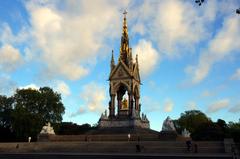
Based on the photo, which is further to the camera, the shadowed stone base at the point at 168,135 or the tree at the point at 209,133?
the tree at the point at 209,133

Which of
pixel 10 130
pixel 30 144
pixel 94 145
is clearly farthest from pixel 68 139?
pixel 10 130

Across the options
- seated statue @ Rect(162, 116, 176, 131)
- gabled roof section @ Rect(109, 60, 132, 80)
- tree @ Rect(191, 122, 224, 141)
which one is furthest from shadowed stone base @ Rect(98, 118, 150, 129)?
tree @ Rect(191, 122, 224, 141)

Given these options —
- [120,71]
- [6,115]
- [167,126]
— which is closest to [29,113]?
[6,115]

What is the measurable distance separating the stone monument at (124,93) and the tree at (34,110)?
12.5m

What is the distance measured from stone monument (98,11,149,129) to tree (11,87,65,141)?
12.5 metres

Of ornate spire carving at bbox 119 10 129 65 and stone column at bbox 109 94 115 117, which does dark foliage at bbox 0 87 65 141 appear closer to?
stone column at bbox 109 94 115 117

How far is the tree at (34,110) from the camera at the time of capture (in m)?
54.4

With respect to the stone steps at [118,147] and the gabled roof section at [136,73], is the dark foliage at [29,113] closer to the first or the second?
the gabled roof section at [136,73]

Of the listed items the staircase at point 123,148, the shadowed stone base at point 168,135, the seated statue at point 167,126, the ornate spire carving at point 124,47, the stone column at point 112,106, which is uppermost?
the ornate spire carving at point 124,47

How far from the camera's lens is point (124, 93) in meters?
52.7

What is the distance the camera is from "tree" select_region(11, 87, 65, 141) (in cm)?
5438

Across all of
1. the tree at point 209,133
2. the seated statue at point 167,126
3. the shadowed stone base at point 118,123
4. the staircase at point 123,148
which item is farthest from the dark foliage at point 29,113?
the seated statue at point 167,126

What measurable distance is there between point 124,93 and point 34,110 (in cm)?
1612

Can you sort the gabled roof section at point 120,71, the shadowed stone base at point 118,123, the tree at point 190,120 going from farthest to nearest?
1. the tree at point 190,120
2. the gabled roof section at point 120,71
3. the shadowed stone base at point 118,123
